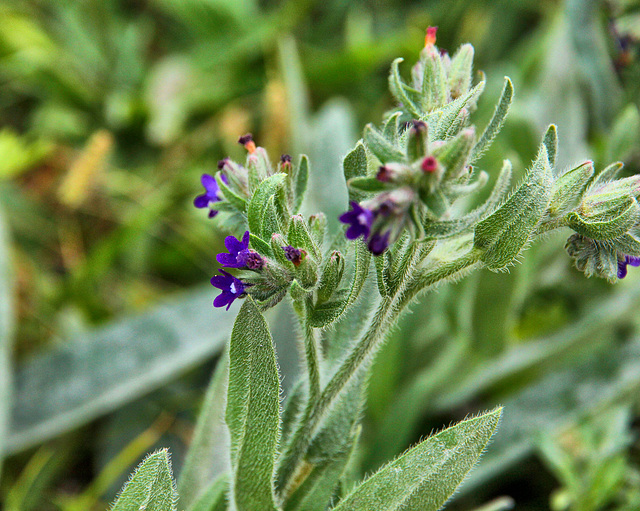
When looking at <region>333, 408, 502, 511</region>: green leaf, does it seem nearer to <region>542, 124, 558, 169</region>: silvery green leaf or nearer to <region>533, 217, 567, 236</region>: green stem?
<region>533, 217, 567, 236</region>: green stem

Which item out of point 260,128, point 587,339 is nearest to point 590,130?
point 587,339

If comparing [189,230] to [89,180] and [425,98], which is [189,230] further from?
[425,98]

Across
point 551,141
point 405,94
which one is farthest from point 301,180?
point 551,141

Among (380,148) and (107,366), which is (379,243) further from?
(107,366)

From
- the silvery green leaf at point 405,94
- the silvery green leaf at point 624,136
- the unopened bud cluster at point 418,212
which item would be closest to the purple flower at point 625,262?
the unopened bud cluster at point 418,212

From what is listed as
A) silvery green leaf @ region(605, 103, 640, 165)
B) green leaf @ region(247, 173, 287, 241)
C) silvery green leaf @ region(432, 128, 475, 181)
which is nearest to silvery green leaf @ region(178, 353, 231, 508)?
green leaf @ region(247, 173, 287, 241)
